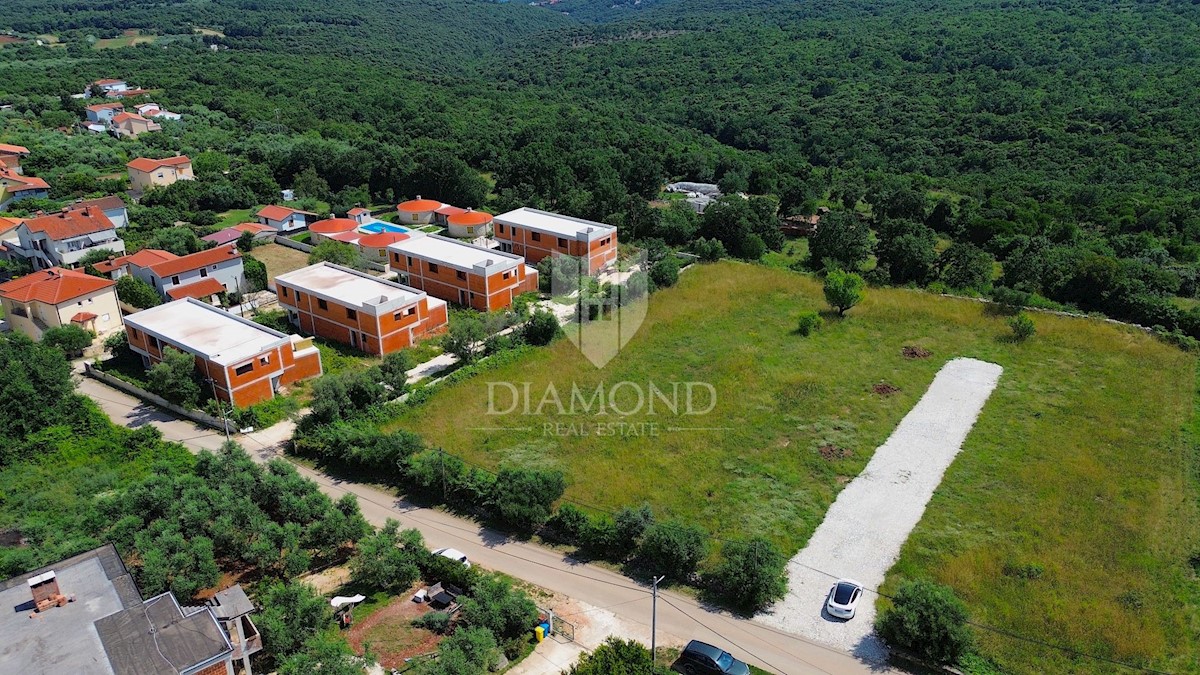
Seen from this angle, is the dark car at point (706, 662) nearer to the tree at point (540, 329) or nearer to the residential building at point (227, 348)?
the tree at point (540, 329)

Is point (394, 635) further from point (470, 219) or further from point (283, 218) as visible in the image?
point (283, 218)

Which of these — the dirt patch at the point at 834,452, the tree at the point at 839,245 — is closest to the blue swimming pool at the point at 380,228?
the tree at the point at 839,245

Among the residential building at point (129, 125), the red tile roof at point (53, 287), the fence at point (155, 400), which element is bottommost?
the fence at point (155, 400)

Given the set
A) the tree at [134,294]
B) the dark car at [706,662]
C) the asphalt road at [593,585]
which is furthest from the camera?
the tree at [134,294]

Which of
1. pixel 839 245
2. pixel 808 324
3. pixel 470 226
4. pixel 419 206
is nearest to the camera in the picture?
pixel 808 324

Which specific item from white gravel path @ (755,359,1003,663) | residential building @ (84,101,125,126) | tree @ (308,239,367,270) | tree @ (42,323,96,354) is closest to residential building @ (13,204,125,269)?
tree @ (42,323,96,354)

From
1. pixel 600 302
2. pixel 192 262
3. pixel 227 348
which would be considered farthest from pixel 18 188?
pixel 600 302

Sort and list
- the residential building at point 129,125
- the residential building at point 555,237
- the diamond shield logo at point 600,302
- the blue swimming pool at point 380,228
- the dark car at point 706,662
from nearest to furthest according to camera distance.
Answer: the dark car at point 706,662, the diamond shield logo at point 600,302, the residential building at point 555,237, the blue swimming pool at point 380,228, the residential building at point 129,125
